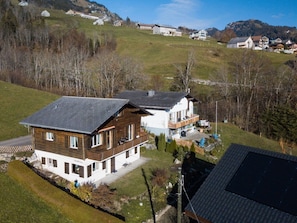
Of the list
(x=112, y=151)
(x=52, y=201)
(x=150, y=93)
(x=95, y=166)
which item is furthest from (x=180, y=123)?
(x=52, y=201)

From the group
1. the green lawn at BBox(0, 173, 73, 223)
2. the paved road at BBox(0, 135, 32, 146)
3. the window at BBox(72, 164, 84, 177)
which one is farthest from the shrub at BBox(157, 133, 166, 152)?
the green lawn at BBox(0, 173, 73, 223)

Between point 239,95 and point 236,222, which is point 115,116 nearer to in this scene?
point 236,222

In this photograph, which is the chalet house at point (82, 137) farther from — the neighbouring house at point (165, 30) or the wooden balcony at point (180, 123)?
the neighbouring house at point (165, 30)

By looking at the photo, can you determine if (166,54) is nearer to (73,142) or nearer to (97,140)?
(97,140)

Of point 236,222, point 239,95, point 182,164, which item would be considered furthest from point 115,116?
point 239,95

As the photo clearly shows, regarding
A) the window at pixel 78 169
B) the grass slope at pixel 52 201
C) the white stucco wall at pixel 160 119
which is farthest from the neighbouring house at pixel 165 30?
the grass slope at pixel 52 201

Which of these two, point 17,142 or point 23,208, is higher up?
point 17,142

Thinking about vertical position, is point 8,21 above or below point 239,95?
above
